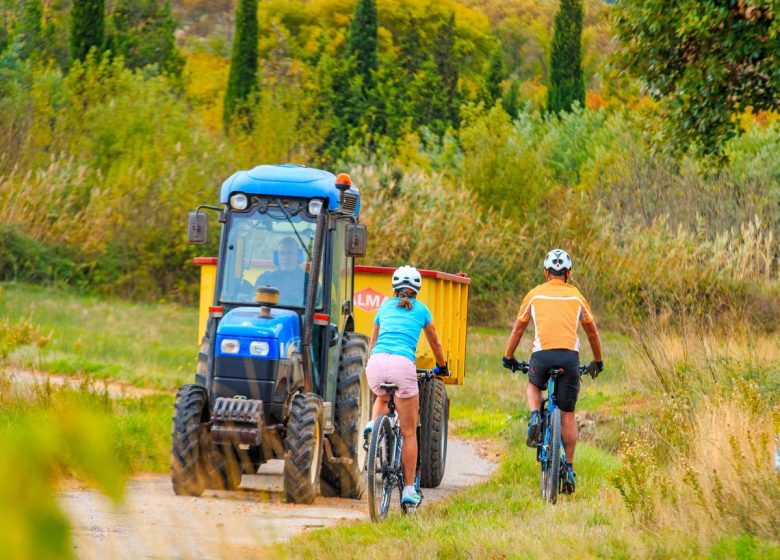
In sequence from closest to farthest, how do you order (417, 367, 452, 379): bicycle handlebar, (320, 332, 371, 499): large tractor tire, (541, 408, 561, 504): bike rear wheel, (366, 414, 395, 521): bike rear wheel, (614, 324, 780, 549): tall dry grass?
(614, 324, 780, 549): tall dry grass → (366, 414, 395, 521): bike rear wheel → (541, 408, 561, 504): bike rear wheel → (417, 367, 452, 379): bicycle handlebar → (320, 332, 371, 499): large tractor tire

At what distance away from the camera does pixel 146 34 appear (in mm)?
75562

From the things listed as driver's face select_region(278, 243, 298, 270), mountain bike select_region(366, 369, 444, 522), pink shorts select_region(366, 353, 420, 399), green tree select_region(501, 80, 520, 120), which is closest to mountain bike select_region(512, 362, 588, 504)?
mountain bike select_region(366, 369, 444, 522)

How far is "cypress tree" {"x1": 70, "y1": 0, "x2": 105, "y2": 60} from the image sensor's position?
47000 mm

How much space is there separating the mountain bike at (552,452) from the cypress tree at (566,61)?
50901 mm

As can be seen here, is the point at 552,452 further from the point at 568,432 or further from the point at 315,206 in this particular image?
the point at 315,206

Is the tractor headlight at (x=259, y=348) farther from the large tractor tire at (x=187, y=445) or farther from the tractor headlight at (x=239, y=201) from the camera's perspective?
the tractor headlight at (x=239, y=201)

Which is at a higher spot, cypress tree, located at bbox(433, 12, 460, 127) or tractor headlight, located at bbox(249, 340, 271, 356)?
cypress tree, located at bbox(433, 12, 460, 127)

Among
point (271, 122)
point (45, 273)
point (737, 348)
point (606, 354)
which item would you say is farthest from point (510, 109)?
point (737, 348)

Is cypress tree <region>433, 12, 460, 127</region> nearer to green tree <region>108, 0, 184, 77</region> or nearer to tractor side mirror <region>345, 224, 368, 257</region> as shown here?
green tree <region>108, 0, 184, 77</region>

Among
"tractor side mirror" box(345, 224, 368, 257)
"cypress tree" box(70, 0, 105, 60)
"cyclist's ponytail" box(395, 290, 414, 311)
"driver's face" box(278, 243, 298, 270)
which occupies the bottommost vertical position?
"cyclist's ponytail" box(395, 290, 414, 311)

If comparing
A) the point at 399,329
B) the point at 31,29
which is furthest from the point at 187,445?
the point at 31,29

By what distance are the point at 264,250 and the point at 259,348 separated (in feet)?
3.29

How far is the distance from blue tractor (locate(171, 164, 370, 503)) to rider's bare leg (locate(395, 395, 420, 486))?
30.8 inches

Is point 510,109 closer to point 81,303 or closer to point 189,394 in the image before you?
point 81,303
